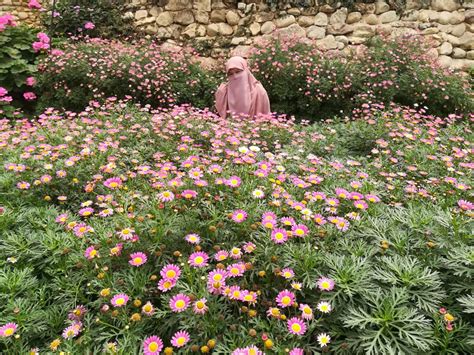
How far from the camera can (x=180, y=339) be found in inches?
46.3

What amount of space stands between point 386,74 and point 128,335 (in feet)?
20.4

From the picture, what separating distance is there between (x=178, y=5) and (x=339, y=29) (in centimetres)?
377

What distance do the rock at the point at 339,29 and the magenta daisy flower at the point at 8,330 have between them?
8.28 meters

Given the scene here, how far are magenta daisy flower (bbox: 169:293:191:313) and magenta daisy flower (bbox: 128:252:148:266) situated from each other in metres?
0.22

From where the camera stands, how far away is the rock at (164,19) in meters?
8.55

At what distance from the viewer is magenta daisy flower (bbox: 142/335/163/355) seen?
1.16m

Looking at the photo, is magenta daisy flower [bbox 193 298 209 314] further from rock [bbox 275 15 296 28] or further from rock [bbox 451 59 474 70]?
rock [bbox 451 59 474 70]

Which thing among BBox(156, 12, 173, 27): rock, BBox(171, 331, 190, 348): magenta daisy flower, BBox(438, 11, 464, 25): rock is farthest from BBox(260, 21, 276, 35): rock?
BBox(171, 331, 190, 348): magenta daisy flower

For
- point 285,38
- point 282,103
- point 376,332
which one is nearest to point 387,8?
point 285,38

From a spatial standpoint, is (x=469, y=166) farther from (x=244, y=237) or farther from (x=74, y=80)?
(x=74, y=80)

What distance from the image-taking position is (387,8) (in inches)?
311

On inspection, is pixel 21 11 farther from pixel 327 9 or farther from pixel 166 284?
pixel 166 284

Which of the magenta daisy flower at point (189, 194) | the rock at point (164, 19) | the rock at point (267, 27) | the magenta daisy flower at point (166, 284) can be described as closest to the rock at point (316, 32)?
the rock at point (267, 27)

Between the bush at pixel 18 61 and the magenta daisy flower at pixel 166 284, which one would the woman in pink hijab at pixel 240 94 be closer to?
the magenta daisy flower at pixel 166 284
